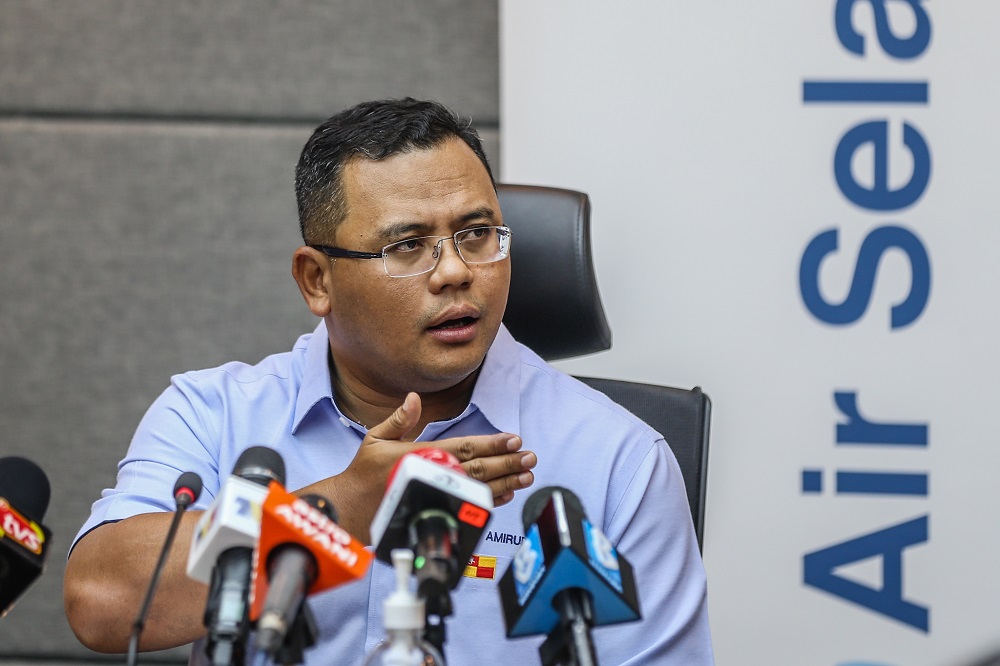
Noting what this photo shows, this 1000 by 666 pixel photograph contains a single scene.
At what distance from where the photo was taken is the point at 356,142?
4.34 feet

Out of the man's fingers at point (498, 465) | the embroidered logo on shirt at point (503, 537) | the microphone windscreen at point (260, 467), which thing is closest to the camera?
the microphone windscreen at point (260, 467)

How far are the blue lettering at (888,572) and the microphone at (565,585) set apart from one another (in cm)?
127

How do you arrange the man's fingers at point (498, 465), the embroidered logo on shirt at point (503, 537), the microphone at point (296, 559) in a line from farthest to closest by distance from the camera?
the embroidered logo on shirt at point (503, 537), the man's fingers at point (498, 465), the microphone at point (296, 559)

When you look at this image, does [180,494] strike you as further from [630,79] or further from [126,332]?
[126,332]

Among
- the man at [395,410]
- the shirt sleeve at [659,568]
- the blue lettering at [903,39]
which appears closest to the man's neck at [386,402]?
the man at [395,410]

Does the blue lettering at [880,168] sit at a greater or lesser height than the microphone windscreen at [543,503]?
greater

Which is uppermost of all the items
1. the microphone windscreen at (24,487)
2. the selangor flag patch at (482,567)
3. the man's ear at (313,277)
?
the man's ear at (313,277)

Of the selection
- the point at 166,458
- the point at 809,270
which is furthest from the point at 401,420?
the point at 809,270

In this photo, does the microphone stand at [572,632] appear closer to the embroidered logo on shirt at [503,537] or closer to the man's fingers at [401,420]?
the man's fingers at [401,420]

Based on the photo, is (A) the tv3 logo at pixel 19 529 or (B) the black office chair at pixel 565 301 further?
(B) the black office chair at pixel 565 301

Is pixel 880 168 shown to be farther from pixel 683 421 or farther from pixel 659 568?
pixel 659 568

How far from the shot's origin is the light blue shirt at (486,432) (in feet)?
3.90

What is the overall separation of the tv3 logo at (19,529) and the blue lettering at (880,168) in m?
1.48

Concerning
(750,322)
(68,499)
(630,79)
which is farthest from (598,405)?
(68,499)
